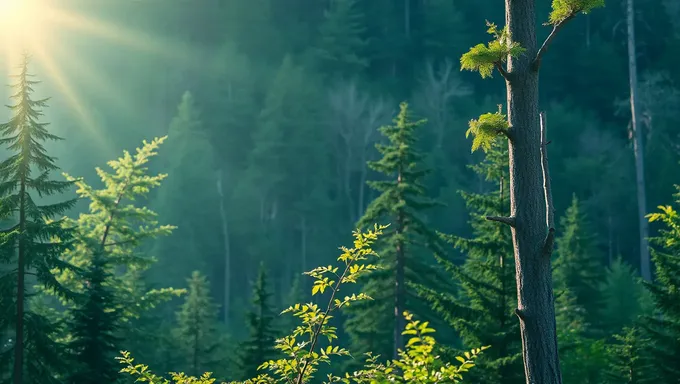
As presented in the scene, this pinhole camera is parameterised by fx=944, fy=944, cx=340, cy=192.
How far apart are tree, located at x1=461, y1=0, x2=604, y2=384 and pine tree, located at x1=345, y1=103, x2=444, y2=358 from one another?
48.2ft

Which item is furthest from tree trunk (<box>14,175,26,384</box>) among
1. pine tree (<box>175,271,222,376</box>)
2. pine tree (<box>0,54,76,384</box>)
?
pine tree (<box>175,271,222,376</box>)

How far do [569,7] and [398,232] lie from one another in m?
16.3

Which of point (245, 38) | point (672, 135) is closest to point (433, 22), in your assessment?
point (245, 38)

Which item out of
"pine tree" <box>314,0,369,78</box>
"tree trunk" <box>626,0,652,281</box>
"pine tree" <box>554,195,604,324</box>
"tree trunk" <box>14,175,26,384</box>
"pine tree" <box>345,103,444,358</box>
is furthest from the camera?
"pine tree" <box>314,0,369,78</box>

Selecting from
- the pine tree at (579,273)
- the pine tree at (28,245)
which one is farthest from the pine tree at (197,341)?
the pine tree at (579,273)

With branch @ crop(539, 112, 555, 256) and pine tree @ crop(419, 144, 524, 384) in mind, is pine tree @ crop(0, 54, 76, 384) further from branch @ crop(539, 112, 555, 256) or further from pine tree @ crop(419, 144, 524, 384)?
branch @ crop(539, 112, 555, 256)

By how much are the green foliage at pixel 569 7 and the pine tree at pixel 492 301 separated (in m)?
9.18

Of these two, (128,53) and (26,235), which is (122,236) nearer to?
(26,235)

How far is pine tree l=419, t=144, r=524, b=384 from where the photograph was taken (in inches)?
703

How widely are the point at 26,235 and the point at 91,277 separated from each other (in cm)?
213

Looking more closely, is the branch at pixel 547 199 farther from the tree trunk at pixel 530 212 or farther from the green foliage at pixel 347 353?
the green foliage at pixel 347 353

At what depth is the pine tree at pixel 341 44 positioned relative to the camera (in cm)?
7075

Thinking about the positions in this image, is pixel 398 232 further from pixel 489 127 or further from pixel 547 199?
pixel 547 199

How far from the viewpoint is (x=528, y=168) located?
936cm
